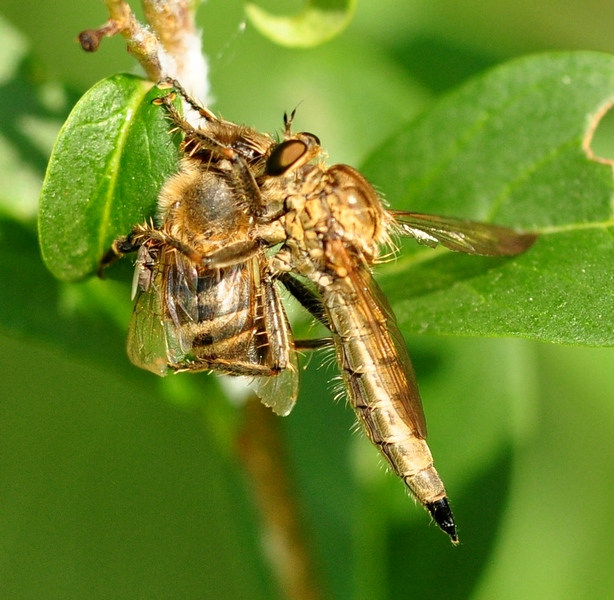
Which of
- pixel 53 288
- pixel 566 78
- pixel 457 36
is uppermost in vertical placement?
pixel 457 36

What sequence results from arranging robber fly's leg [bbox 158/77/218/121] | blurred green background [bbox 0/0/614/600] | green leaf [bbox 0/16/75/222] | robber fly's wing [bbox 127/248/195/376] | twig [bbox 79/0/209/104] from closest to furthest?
1. twig [bbox 79/0/209/104]
2. robber fly's leg [bbox 158/77/218/121]
3. robber fly's wing [bbox 127/248/195/376]
4. green leaf [bbox 0/16/75/222]
5. blurred green background [bbox 0/0/614/600]

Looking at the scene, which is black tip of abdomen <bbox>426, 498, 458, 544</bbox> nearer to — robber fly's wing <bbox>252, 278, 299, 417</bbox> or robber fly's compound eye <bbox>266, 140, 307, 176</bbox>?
robber fly's wing <bbox>252, 278, 299, 417</bbox>

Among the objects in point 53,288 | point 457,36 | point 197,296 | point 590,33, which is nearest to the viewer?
point 197,296

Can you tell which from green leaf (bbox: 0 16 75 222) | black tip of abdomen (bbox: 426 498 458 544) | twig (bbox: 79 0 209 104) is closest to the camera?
twig (bbox: 79 0 209 104)

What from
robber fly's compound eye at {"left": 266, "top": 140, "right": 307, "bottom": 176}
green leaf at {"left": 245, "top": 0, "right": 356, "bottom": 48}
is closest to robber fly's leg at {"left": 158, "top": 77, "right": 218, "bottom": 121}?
robber fly's compound eye at {"left": 266, "top": 140, "right": 307, "bottom": 176}

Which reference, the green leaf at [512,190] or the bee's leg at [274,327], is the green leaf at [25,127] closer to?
the bee's leg at [274,327]

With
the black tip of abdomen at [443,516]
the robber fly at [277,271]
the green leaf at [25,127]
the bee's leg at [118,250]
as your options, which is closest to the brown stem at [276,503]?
the robber fly at [277,271]

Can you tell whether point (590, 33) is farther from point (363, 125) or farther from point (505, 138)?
point (505, 138)

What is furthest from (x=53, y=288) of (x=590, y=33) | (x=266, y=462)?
(x=590, y=33)
